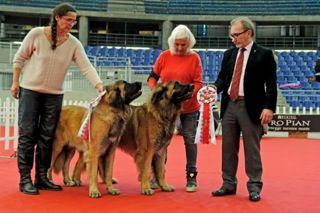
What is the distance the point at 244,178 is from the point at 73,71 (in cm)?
1029

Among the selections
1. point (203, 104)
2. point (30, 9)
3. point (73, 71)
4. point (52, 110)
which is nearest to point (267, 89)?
point (203, 104)

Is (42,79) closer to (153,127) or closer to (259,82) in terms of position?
(153,127)

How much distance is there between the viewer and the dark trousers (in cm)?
425

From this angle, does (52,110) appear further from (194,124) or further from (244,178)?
(244,178)

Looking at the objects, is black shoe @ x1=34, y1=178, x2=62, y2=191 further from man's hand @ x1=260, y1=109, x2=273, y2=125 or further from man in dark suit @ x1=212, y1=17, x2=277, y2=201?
man's hand @ x1=260, y1=109, x2=273, y2=125

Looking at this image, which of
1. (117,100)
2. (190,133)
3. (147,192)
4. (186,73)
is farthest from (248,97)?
(147,192)

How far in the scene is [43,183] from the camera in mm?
4504

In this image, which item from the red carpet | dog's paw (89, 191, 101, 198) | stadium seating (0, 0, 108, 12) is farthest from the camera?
stadium seating (0, 0, 108, 12)

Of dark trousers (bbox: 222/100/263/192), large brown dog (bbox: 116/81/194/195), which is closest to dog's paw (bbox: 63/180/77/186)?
large brown dog (bbox: 116/81/194/195)

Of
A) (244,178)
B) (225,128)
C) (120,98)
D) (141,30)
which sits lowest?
(244,178)

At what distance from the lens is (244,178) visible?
17.9 ft

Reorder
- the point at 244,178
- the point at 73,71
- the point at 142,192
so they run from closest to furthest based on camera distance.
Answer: the point at 142,192 < the point at 244,178 < the point at 73,71

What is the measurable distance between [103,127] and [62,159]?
823 millimetres

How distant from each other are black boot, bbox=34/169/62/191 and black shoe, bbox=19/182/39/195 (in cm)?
17
